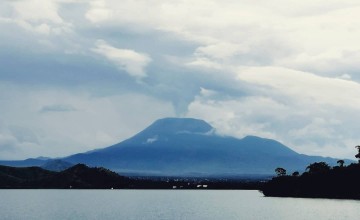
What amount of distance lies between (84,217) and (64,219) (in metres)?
7.79

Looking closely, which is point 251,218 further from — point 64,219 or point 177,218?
point 64,219

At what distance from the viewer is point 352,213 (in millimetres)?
197000

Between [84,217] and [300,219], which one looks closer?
[300,219]

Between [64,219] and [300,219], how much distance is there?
7237 cm

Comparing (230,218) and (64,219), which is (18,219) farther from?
(230,218)

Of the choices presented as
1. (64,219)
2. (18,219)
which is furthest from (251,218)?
(18,219)

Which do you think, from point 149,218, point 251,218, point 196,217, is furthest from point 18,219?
point 251,218

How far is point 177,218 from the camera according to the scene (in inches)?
7643

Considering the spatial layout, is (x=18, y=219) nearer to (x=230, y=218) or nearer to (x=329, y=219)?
(x=230, y=218)

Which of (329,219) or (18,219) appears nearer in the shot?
(329,219)

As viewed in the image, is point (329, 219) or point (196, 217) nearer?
point (329, 219)

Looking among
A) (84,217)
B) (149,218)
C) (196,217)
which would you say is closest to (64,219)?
(84,217)

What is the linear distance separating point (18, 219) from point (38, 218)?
6.52 m

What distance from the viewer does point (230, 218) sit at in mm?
194625
